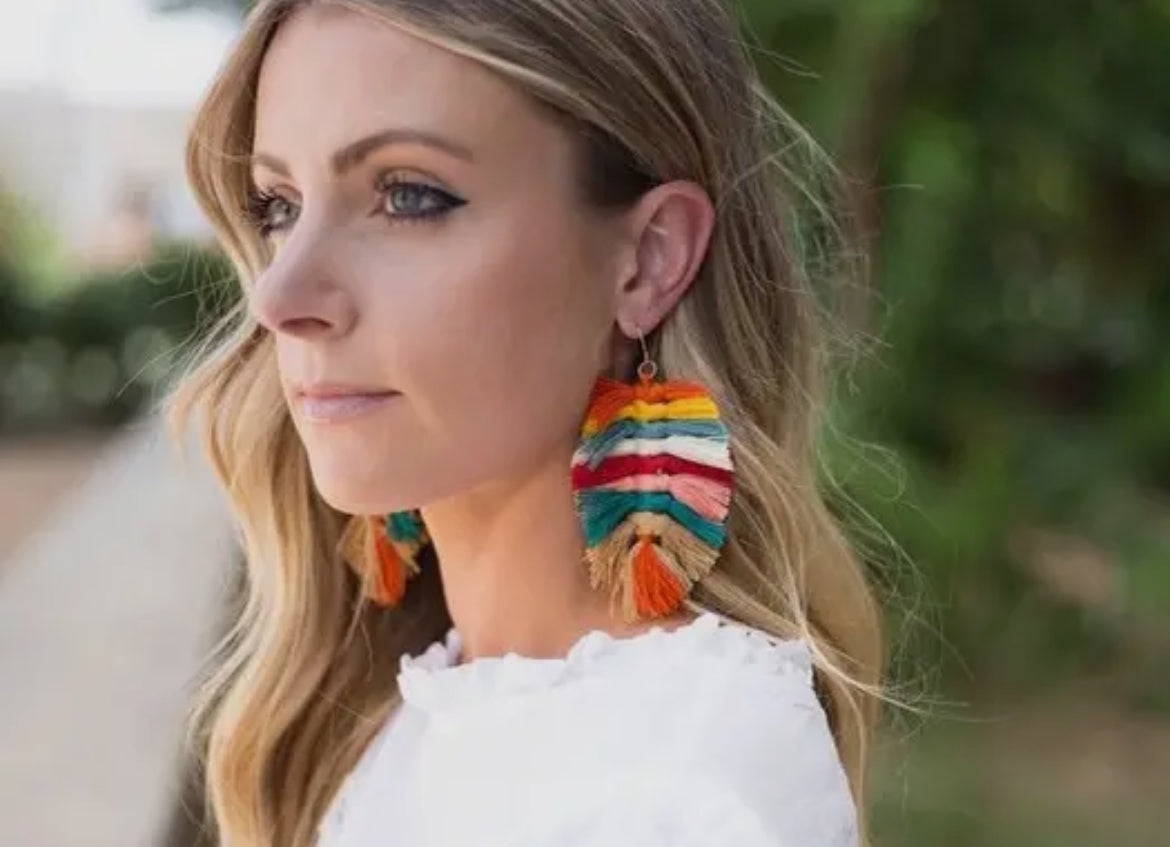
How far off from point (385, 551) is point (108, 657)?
1642mm

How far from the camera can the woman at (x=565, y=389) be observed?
118 centimetres

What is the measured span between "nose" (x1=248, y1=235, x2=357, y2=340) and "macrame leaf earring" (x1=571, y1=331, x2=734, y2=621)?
0.19 meters

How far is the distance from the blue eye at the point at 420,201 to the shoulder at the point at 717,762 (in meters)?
0.31

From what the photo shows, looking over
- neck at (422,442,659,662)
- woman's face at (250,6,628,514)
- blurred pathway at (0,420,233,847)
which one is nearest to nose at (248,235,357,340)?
woman's face at (250,6,628,514)

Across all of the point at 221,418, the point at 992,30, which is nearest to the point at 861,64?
the point at 992,30

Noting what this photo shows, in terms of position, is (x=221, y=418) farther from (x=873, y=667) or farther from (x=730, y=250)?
(x=873, y=667)

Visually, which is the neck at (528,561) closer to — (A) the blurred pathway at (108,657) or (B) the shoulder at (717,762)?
(B) the shoulder at (717,762)

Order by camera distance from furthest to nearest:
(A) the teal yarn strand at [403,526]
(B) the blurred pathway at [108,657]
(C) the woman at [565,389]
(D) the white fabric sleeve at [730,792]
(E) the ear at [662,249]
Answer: (B) the blurred pathway at [108,657]
(A) the teal yarn strand at [403,526]
(E) the ear at [662,249]
(C) the woman at [565,389]
(D) the white fabric sleeve at [730,792]

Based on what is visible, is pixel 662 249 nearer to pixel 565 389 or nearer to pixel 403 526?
pixel 565 389

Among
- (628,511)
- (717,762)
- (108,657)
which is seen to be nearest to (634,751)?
(717,762)

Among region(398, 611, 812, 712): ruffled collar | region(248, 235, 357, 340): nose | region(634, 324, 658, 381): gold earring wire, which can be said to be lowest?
region(398, 611, 812, 712): ruffled collar

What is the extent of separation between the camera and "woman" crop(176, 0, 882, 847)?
1182 mm

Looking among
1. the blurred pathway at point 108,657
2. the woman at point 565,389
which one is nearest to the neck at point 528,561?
the woman at point 565,389

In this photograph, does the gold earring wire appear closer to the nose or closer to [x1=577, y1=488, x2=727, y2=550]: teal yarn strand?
[x1=577, y1=488, x2=727, y2=550]: teal yarn strand
